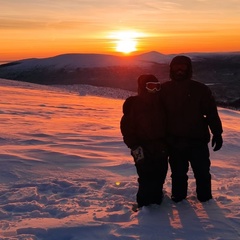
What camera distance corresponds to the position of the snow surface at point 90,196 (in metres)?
3.88

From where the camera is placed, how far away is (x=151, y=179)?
4562 mm

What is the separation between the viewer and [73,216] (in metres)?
4.27

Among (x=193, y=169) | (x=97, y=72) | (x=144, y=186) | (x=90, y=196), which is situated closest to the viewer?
(x=144, y=186)

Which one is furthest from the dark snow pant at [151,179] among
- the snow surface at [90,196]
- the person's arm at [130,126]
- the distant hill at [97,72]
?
the distant hill at [97,72]

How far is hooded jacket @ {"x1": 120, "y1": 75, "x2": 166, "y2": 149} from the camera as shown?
176 inches

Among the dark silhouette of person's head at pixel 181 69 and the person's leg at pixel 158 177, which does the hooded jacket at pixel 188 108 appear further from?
the person's leg at pixel 158 177

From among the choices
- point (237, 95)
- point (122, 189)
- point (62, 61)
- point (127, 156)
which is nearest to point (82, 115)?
point (127, 156)

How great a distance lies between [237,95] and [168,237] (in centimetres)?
3730

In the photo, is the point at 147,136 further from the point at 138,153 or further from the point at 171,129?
the point at 171,129

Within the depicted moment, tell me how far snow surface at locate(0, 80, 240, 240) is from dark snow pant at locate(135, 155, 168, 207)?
0.36 ft

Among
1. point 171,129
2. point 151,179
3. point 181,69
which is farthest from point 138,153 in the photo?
point 181,69

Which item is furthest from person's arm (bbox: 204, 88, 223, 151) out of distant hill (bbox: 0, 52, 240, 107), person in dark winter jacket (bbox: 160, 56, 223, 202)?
distant hill (bbox: 0, 52, 240, 107)

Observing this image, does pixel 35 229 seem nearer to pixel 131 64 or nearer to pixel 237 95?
pixel 237 95

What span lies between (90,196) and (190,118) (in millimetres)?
1457
